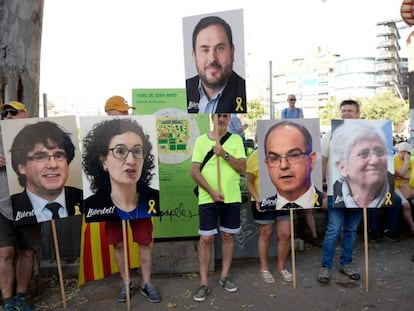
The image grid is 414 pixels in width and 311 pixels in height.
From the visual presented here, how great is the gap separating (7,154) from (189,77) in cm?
179

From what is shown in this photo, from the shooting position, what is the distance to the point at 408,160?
593 centimetres

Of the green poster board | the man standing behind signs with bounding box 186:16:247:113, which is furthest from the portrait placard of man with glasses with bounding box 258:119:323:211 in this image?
the green poster board

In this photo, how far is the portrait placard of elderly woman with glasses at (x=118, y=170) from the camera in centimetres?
373

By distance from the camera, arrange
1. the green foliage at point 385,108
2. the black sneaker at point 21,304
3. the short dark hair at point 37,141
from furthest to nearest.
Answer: the green foliage at point 385,108
the black sneaker at point 21,304
the short dark hair at point 37,141

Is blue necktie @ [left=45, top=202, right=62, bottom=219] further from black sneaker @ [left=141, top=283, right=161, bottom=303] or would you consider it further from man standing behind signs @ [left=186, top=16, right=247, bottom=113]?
man standing behind signs @ [left=186, top=16, right=247, bottom=113]

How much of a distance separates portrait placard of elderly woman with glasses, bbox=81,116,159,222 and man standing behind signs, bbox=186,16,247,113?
0.61 m

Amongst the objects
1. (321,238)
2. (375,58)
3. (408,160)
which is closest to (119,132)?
(321,238)

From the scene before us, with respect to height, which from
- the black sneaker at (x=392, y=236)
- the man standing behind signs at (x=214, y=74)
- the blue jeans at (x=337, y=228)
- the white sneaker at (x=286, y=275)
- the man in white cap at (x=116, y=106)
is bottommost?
the white sneaker at (x=286, y=275)

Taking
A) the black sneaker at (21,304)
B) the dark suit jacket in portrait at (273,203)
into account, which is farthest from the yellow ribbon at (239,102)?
the black sneaker at (21,304)

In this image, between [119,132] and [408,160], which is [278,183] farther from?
[408,160]

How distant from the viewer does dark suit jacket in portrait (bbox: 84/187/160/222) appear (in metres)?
3.71

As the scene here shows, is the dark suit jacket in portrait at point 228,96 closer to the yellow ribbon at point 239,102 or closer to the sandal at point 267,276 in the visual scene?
the yellow ribbon at point 239,102

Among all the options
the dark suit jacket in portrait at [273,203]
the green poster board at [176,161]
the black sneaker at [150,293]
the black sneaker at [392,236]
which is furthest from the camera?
the black sneaker at [392,236]

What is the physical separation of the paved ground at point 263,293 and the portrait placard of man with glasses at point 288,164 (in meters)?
0.87
